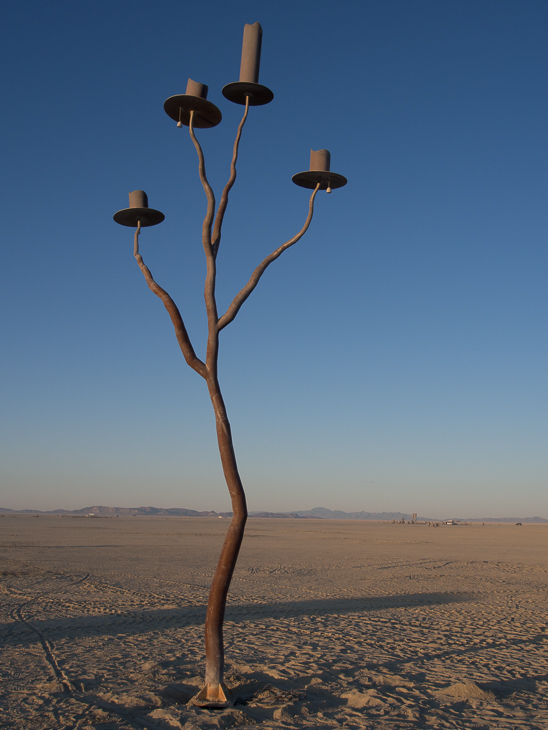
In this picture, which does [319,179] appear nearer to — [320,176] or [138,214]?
[320,176]

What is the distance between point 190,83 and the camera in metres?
6.30

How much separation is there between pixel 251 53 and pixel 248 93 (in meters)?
0.40

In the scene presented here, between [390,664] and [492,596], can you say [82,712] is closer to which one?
[390,664]

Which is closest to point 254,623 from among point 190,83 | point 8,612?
point 8,612

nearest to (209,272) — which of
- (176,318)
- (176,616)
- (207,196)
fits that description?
(176,318)

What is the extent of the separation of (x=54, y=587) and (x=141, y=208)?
9426 millimetres

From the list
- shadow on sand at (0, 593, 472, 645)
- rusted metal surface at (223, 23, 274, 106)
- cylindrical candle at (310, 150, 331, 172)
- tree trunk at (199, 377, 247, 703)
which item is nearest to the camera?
tree trunk at (199, 377, 247, 703)

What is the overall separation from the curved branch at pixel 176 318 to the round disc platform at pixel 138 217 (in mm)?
86

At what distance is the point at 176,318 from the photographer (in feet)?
20.9

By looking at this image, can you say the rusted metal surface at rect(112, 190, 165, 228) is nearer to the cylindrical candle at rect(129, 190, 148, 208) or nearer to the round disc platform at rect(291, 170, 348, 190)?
the cylindrical candle at rect(129, 190, 148, 208)

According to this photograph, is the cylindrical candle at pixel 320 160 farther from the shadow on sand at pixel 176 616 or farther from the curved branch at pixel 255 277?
the shadow on sand at pixel 176 616

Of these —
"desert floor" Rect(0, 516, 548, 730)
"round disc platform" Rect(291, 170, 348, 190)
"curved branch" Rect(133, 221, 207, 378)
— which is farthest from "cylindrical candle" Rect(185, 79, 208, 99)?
"desert floor" Rect(0, 516, 548, 730)

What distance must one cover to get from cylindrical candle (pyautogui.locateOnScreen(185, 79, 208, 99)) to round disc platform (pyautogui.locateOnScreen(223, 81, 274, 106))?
0.22 m

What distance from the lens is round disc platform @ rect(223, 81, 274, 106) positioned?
6203 millimetres
